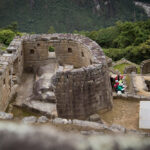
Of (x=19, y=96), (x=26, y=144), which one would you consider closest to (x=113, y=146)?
(x=26, y=144)

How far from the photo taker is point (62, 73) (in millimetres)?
11250

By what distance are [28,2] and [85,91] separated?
198 feet

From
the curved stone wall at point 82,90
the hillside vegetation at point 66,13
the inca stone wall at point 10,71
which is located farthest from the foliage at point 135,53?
the hillside vegetation at point 66,13

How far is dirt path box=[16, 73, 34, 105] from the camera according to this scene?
14.1m

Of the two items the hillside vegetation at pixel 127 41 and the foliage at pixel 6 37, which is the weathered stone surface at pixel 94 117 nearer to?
the hillside vegetation at pixel 127 41

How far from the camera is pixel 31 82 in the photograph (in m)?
15.7

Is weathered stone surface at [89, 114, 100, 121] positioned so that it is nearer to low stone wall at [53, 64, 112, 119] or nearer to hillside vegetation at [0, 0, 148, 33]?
low stone wall at [53, 64, 112, 119]

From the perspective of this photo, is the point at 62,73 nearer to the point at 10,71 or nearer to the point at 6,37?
the point at 10,71

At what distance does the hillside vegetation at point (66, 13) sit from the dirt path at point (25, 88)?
42722mm

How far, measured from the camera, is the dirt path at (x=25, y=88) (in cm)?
1410

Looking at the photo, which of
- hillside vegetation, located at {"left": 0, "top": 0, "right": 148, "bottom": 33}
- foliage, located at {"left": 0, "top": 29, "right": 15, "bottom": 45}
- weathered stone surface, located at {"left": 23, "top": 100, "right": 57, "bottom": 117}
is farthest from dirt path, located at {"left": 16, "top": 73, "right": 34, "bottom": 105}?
hillside vegetation, located at {"left": 0, "top": 0, "right": 148, "bottom": 33}

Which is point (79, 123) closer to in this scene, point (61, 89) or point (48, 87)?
point (61, 89)

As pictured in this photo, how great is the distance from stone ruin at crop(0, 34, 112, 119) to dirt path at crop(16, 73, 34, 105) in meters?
0.26

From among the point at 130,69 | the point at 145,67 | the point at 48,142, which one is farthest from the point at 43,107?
the point at 145,67
